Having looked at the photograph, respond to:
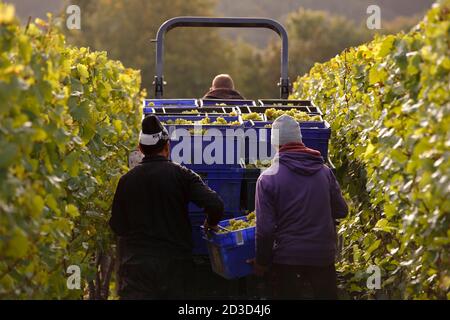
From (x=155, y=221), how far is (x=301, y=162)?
1079 mm

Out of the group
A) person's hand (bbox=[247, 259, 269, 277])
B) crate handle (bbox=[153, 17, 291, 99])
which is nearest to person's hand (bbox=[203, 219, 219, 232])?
person's hand (bbox=[247, 259, 269, 277])

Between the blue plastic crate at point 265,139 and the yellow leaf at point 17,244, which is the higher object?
the blue plastic crate at point 265,139

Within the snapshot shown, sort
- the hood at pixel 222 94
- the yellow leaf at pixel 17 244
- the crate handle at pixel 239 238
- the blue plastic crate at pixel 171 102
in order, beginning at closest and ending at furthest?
the yellow leaf at pixel 17 244 < the crate handle at pixel 239 238 < the blue plastic crate at pixel 171 102 < the hood at pixel 222 94

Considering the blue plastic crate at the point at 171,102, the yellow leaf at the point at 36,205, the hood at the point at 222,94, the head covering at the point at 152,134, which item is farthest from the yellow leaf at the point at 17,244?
the hood at the point at 222,94

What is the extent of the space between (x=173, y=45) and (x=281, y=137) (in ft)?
176

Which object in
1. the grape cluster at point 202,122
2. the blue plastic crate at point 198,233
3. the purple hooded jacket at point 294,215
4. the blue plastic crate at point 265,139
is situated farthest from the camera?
the grape cluster at point 202,122

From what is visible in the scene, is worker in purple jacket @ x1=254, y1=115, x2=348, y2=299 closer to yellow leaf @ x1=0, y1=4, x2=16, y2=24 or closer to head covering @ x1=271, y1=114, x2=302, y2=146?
head covering @ x1=271, y1=114, x2=302, y2=146

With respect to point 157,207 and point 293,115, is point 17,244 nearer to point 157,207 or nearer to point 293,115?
point 157,207

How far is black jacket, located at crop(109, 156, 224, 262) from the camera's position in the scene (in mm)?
7312

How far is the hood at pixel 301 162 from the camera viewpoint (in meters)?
7.24

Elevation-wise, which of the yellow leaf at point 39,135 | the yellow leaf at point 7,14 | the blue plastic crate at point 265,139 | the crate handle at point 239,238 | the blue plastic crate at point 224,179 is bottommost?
the crate handle at point 239,238

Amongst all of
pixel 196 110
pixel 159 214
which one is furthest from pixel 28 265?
pixel 196 110

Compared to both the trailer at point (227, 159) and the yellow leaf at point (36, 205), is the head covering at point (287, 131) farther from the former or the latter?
the yellow leaf at point (36, 205)

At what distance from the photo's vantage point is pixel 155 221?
289 inches
